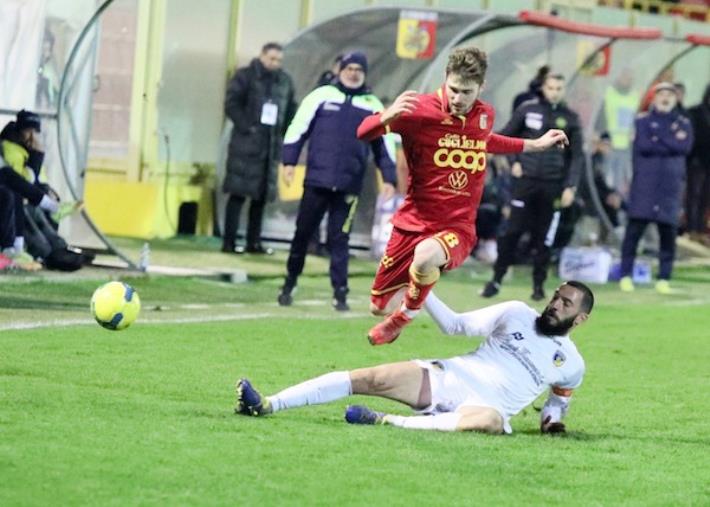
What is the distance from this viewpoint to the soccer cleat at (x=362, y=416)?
11.6 m

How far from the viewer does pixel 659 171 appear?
78.7ft

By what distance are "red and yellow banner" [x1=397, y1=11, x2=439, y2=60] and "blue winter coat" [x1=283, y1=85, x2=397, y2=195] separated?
7.46 m

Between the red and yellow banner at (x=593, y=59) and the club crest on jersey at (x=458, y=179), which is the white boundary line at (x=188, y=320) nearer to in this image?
the club crest on jersey at (x=458, y=179)

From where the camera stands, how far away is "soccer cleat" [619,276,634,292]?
24247 millimetres

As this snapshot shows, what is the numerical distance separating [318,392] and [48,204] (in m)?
8.56

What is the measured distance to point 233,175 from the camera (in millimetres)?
25312

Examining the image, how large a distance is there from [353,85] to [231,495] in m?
10.1

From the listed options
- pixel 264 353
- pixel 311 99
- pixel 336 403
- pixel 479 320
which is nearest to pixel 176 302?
pixel 311 99

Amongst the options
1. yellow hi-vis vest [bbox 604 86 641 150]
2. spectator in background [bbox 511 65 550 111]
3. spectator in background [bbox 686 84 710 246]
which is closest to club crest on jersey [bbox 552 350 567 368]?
spectator in background [bbox 511 65 550 111]

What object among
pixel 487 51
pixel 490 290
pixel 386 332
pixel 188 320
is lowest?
pixel 490 290

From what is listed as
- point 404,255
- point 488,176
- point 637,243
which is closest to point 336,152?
point 404,255

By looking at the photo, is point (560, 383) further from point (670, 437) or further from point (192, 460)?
point (192, 460)

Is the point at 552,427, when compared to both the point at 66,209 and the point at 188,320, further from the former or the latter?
the point at 66,209

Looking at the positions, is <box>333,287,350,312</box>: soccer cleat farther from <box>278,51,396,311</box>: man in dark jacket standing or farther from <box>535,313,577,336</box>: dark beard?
<box>535,313,577,336</box>: dark beard
